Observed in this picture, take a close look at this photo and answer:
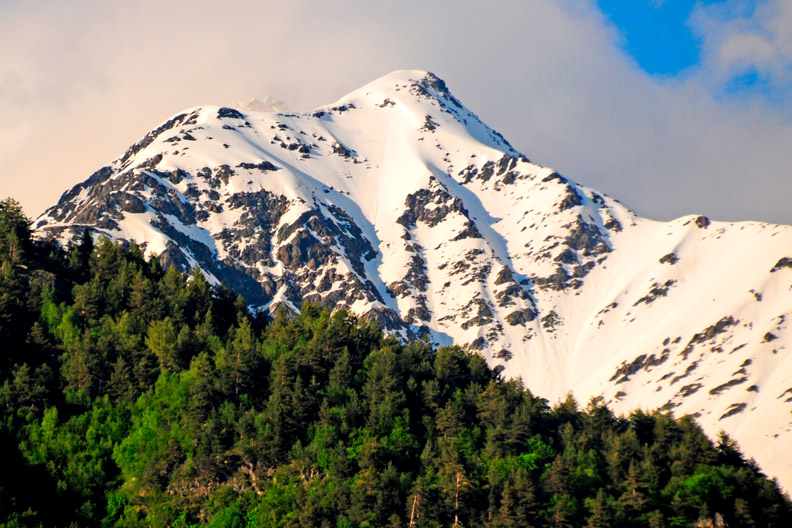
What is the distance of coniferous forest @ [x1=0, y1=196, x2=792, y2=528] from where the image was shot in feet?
371

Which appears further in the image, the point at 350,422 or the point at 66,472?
the point at 350,422

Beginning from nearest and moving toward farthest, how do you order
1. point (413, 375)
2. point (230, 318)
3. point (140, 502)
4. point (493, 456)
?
point (140, 502) → point (493, 456) → point (413, 375) → point (230, 318)

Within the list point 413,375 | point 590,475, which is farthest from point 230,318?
point 590,475

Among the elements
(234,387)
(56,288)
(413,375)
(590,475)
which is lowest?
(590,475)

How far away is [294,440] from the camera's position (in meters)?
125

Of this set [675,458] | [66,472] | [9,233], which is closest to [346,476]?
[66,472]

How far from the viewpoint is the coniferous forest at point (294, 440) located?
113125 mm

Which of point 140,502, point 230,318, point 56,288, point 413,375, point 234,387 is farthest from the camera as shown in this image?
point 230,318

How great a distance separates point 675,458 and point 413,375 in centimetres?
3871

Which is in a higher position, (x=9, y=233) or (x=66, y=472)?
(x=9, y=233)

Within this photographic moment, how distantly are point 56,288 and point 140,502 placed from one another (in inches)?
2133

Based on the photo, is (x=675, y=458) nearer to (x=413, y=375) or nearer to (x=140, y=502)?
(x=413, y=375)

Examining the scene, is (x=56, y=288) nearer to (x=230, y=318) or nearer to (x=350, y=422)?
(x=230, y=318)

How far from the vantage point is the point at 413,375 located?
148m
